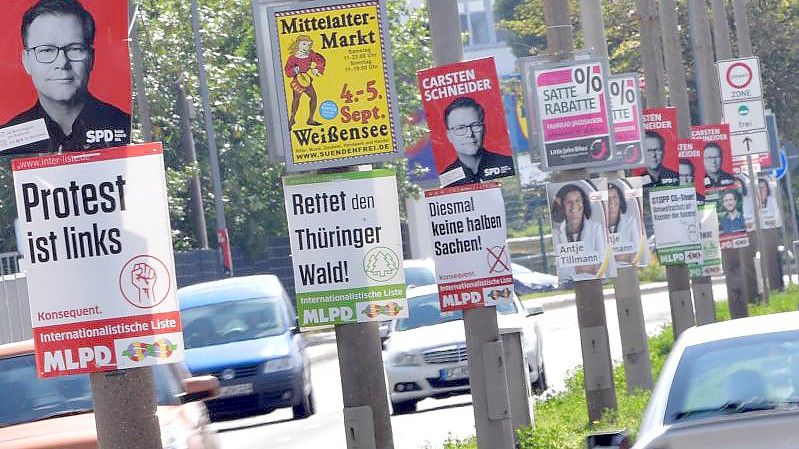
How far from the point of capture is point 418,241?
59.7 meters

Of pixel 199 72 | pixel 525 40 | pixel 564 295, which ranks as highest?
pixel 525 40

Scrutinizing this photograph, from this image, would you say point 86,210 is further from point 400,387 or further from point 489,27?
point 489,27

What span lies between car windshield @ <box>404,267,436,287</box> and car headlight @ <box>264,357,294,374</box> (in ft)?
36.8

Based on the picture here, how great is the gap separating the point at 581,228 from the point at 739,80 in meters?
Answer: 10.6

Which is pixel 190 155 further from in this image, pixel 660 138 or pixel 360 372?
pixel 360 372

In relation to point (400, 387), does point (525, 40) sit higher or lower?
higher

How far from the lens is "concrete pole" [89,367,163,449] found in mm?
6613

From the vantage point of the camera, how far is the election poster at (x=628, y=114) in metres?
17.3

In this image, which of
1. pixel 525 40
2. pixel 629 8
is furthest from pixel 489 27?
pixel 629 8

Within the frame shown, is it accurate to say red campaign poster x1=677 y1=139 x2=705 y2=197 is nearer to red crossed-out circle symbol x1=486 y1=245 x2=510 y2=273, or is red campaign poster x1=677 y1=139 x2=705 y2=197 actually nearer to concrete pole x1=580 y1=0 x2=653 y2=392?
concrete pole x1=580 y1=0 x2=653 y2=392

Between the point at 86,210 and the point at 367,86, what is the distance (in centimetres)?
263

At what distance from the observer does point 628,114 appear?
17625mm

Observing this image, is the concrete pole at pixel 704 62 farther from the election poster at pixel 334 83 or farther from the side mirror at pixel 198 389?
the election poster at pixel 334 83

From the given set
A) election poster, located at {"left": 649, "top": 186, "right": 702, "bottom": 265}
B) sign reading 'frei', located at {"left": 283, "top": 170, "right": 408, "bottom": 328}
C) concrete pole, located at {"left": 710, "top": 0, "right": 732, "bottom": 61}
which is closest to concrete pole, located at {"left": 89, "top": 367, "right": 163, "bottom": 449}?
sign reading 'frei', located at {"left": 283, "top": 170, "right": 408, "bottom": 328}
